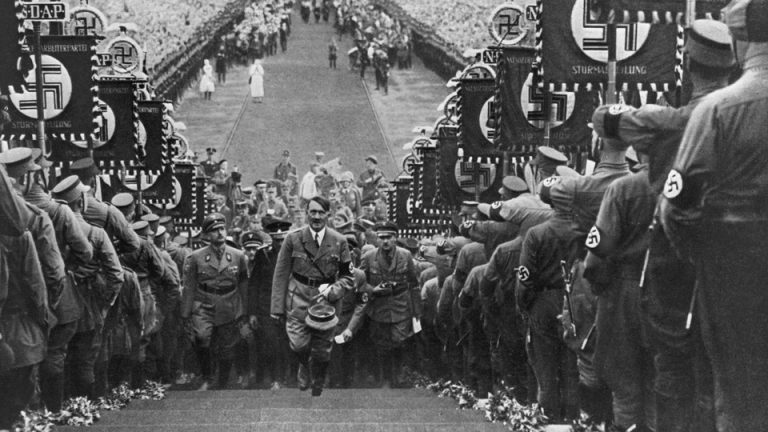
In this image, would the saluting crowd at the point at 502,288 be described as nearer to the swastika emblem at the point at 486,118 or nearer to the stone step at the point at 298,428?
the stone step at the point at 298,428

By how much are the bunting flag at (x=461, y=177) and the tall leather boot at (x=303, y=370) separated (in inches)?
313

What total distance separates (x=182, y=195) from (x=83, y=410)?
44.8 feet

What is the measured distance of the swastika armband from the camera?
5.32 meters

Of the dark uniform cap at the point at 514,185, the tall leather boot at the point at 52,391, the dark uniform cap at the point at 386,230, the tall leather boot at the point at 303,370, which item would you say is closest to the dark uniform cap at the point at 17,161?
the tall leather boot at the point at 52,391

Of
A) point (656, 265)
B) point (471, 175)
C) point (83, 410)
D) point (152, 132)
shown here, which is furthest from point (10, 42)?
point (471, 175)

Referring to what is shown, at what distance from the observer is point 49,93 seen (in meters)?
17.0

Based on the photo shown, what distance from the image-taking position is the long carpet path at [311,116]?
163 ft

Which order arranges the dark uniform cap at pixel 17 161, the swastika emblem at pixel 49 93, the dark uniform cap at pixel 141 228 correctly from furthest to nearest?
the swastika emblem at pixel 49 93
the dark uniform cap at pixel 141 228
the dark uniform cap at pixel 17 161

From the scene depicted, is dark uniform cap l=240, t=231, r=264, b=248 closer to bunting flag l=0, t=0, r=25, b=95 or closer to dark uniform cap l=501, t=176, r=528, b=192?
bunting flag l=0, t=0, r=25, b=95

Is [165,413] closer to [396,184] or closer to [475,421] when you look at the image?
[475,421]

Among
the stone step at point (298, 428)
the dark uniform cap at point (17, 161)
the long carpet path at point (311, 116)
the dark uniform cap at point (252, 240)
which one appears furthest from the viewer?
the long carpet path at point (311, 116)

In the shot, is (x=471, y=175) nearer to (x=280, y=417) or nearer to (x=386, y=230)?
(x=386, y=230)

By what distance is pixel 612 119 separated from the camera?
7.32m

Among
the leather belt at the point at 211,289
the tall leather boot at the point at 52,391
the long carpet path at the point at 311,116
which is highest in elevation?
the tall leather boot at the point at 52,391
